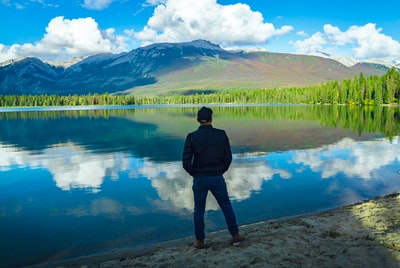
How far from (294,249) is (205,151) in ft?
12.8

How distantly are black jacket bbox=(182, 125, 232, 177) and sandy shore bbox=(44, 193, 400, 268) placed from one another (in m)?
2.49

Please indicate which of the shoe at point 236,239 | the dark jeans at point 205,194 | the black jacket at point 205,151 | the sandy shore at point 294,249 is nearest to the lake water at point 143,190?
the sandy shore at point 294,249

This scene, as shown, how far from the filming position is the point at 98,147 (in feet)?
134

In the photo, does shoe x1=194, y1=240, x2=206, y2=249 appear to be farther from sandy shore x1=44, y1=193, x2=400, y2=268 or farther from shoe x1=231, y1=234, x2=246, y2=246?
shoe x1=231, y1=234, x2=246, y2=246

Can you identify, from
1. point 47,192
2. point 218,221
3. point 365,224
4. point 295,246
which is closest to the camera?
point 295,246

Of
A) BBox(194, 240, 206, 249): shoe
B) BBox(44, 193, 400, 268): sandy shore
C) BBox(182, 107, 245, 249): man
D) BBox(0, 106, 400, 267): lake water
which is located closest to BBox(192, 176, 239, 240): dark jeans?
BBox(182, 107, 245, 249): man

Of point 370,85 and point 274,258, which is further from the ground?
point 370,85

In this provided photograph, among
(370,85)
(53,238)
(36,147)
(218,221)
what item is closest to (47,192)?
(53,238)

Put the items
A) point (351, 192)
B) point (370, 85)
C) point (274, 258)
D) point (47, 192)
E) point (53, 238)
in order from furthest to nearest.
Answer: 1. point (370, 85)
2. point (47, 192)
3. point (351, 192)
4. point (53, 238)
5. point (274, 258)

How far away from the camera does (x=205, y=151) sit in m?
10.6

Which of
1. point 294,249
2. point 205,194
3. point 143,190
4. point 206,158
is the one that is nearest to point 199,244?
point 205,194

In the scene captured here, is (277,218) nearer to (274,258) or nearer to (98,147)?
(274,258)

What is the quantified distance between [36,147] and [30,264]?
1358 inches

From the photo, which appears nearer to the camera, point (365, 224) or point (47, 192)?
point (365, 224)
